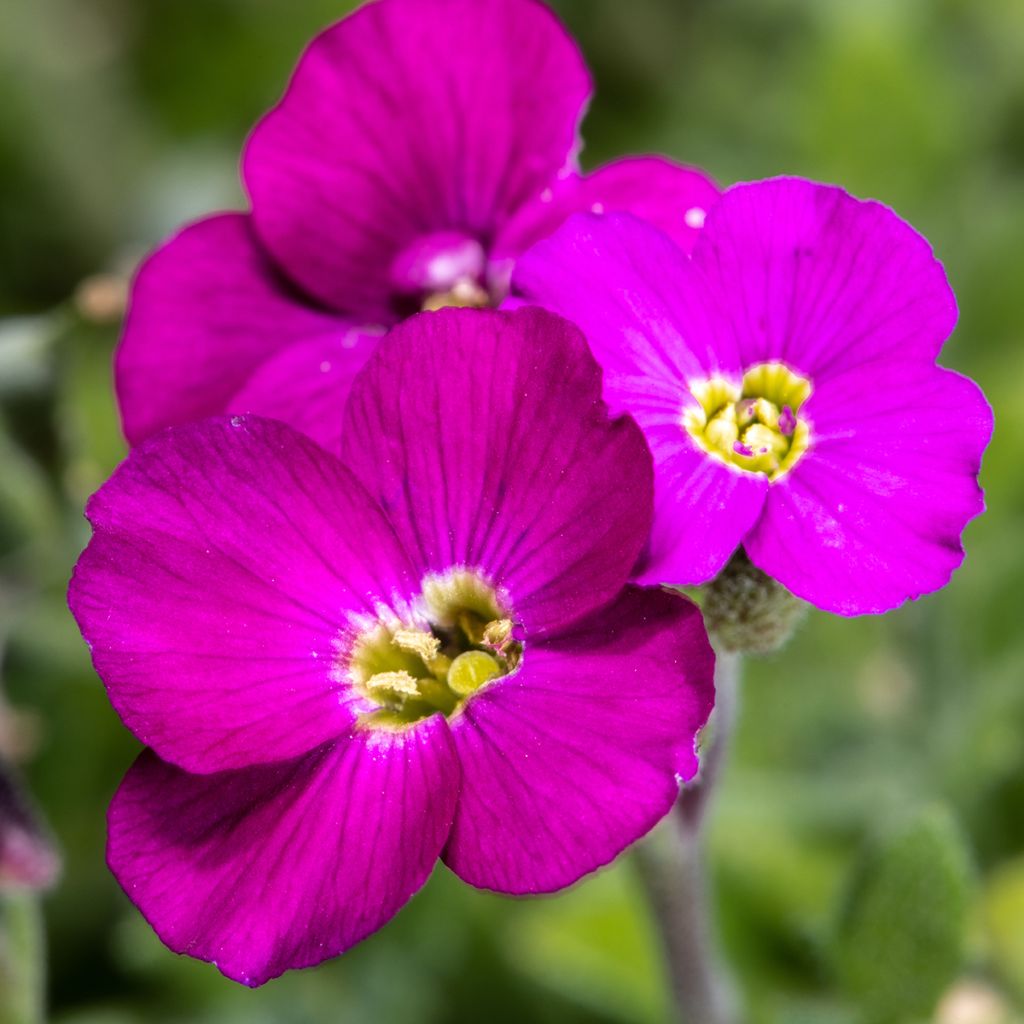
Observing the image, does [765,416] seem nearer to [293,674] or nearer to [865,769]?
[293,674]

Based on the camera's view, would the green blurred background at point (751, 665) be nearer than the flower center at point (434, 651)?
No

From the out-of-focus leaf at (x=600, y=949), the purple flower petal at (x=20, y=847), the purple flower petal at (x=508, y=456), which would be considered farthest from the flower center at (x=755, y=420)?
the out-of-focus leaf at (x=600, y=949)

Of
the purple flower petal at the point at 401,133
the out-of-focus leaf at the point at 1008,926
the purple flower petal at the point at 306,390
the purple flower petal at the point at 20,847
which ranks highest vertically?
the purple flower petal at the point at 401,133

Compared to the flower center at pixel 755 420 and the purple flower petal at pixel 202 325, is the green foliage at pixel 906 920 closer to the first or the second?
the flower center at pixel 755 420

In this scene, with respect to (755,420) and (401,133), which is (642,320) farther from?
(401,133)

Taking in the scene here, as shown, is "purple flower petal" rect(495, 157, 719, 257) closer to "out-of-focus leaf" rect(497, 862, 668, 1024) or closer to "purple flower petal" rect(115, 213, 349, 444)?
"purple flower petal" rect(115, 213, 349, 444)

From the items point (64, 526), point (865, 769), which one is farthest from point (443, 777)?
point (865, 769)

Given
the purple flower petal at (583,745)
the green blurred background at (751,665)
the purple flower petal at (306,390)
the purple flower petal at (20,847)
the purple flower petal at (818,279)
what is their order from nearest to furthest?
1. the purple flower petal at (583,745)
2. the purple flower petal at (818,279)
3. the purple flower petal at (306,390)
4. the purple flower petal at (20,847)
5. the green blurred background at (751,665)
